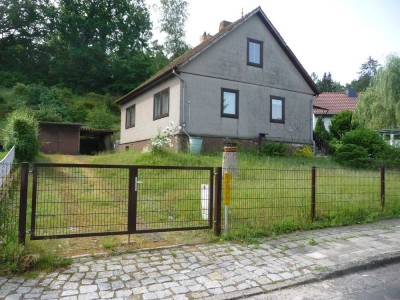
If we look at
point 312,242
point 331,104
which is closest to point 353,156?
point 312,242

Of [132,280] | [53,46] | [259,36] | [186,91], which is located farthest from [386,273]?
[53,46]

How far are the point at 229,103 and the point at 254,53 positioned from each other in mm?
3432

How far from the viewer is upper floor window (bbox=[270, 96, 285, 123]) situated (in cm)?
1905

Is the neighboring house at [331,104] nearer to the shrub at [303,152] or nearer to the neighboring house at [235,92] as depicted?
the neighboring house at [235,92]

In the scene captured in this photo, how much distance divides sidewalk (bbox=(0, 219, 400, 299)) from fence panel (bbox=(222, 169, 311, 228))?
25.6 inches

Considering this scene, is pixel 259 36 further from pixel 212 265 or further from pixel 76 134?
pixel 212 265

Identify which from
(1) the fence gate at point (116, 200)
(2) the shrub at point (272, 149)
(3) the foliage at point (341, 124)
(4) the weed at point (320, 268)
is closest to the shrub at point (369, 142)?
(2) the shrub at point (272, 149)

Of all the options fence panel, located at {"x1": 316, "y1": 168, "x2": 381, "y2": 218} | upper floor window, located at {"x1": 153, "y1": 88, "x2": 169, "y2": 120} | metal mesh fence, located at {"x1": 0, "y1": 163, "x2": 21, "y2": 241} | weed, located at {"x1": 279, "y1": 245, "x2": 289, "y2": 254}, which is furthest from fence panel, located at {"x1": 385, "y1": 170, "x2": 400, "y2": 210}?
upper floor window, located at {"x1": 153, "y1": 88, "x2": 169, "y2": 120}

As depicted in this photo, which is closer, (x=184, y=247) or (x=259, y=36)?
(x=184, y=247)

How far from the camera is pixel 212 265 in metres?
4.63

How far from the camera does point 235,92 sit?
17750mm

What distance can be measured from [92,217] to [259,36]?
15985mm

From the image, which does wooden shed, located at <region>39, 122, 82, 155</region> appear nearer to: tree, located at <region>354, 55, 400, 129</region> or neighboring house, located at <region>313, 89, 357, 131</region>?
tree, located at <region>354, 55, 400, 129</region>

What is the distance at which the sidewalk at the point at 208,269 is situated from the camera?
379cm
